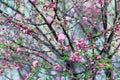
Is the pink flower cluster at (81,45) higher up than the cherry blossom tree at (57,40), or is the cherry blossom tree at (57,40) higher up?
the cherry blossom tree at (57,40)

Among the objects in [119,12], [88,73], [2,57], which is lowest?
[88,73]

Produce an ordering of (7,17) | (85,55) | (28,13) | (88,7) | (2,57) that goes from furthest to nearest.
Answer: (88,7) → (2,57) → (28,13) → (7,17) → (85,55)

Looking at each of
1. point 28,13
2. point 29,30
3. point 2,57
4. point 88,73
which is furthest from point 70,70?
point 2,57

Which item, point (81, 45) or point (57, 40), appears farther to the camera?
point (57, 40)

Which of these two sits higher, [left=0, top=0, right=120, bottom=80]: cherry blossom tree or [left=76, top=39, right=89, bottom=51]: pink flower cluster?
[left=0, top=0, right=120, bottom=80]: cherry blossom tree

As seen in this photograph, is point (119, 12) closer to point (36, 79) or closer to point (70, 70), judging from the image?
point (70, 70)

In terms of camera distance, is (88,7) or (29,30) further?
(88,7)

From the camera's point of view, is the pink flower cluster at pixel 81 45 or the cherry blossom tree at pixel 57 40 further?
the cherry blossom tree at pixel 57 40

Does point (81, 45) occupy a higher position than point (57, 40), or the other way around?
point (57, 40)

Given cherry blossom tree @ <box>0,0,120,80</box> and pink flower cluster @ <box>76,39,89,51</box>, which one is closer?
pink flower cluster @ <box>76,39,89,51</box>

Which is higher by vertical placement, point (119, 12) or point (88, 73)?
point (119, 12)

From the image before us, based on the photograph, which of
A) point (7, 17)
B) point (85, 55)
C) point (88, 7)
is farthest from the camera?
point (88, 7)

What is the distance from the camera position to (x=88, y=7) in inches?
209

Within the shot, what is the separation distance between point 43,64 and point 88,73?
0.58 m
